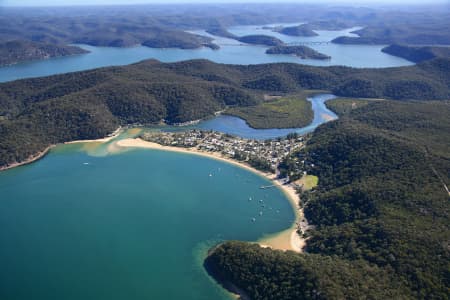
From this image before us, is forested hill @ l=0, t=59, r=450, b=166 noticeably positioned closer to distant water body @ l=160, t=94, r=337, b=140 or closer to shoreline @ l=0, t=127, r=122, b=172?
shoreline @ l=0, t=127, r=122, b=172

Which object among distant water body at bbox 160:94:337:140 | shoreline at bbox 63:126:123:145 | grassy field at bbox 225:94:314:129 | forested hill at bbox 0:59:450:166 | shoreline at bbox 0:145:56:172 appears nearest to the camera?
shoreline at bbox 0:145:56:172

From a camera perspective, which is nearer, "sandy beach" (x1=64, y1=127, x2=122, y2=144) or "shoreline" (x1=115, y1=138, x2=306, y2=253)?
"shoreline" (x1=115, y1=138, x2=306, y2=253)

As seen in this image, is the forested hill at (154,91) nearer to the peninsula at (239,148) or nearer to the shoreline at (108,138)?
the shoreline at (108,138)

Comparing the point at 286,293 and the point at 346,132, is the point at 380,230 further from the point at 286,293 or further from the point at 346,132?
the point at 346,132

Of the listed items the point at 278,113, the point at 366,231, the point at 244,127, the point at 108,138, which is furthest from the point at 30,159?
the point at 366,231

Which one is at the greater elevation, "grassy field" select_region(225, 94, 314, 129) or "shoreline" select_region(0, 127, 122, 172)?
"grassy field" select_region(225, 94, 314, 129)

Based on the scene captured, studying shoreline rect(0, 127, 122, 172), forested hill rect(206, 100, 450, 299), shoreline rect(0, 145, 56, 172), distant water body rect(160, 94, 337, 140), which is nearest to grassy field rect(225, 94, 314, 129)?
distant water body rect(160, 94, 337, 140)

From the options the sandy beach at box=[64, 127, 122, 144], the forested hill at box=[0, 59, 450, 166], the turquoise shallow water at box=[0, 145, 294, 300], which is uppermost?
the forested hill at box=[0, 59, 450, 166]

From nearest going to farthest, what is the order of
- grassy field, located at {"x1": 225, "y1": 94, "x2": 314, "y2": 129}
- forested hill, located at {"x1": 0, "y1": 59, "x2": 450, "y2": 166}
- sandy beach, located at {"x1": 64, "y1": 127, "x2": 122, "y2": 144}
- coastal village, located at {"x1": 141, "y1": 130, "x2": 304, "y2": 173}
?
coastal village, located at {"x1": 141, "y1": 130, "x2": 304, "y2": 173}, sandy beach, located at {"x1": 64, "y1": 127, "x2": 122, "y2": 144}, forested hill, located at {"x1": 0, "y1": 59, "x2": 450, "y2": 166}, grassy field, located at {"x1": 225, "y1": 94, "x2": 314, "y2": 129}
